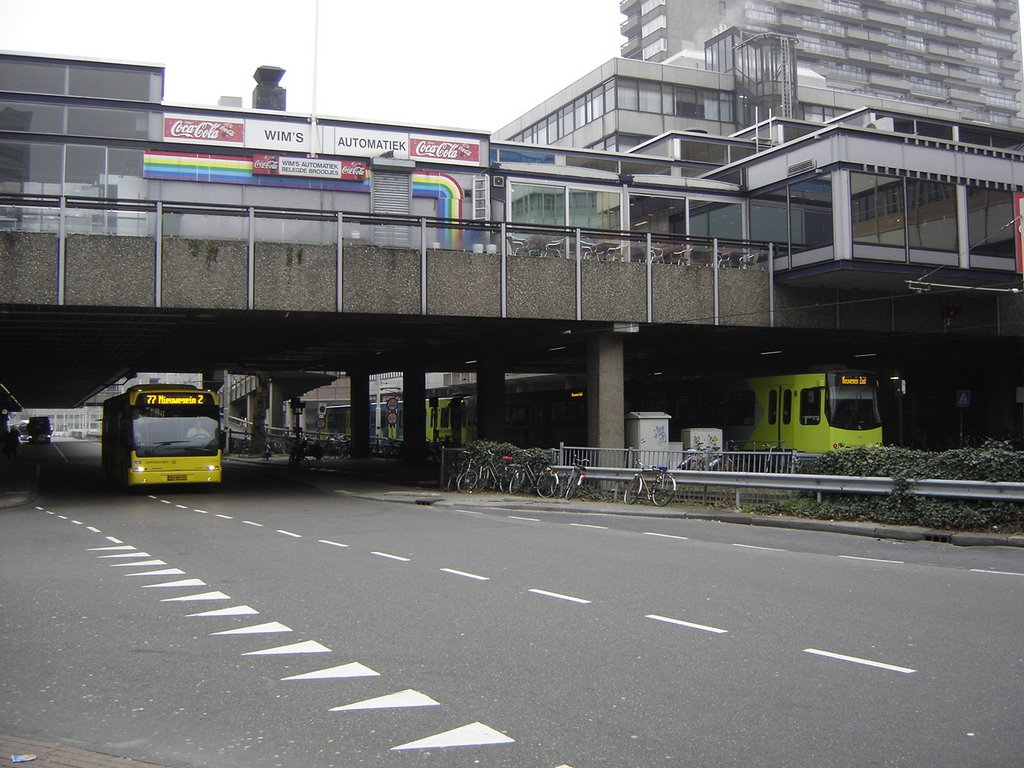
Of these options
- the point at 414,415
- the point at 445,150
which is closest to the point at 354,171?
the point at 445,150

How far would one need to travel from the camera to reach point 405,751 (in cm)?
490

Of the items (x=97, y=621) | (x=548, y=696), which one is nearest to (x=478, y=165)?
(x=97, y=621)

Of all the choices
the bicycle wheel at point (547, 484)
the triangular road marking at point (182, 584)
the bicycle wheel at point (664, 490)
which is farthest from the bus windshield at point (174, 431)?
the triangular road marking at point (182, 584)

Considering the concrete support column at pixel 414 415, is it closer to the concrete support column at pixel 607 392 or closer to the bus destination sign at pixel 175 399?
the bus destination sign at pixel 175 399

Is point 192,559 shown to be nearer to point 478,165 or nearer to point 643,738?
point 643,738

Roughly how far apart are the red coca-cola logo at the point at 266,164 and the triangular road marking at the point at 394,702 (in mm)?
26764

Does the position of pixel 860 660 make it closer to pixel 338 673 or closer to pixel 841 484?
pixel 338 673

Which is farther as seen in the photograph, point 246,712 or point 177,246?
point 177,246

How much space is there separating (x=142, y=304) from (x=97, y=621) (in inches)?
550

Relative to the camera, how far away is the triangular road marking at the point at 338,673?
20.7 feet

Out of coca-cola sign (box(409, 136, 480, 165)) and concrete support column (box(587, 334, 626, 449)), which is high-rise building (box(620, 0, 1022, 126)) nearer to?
coca-cola sign (box(409, 136, 480, 165))

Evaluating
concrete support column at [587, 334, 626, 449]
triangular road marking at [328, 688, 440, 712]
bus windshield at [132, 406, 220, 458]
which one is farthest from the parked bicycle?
triangular road marking at [328, 688, 440, 712]

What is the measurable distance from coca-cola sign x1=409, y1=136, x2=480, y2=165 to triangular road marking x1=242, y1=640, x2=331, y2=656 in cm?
2793

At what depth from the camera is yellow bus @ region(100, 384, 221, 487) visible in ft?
80.8
